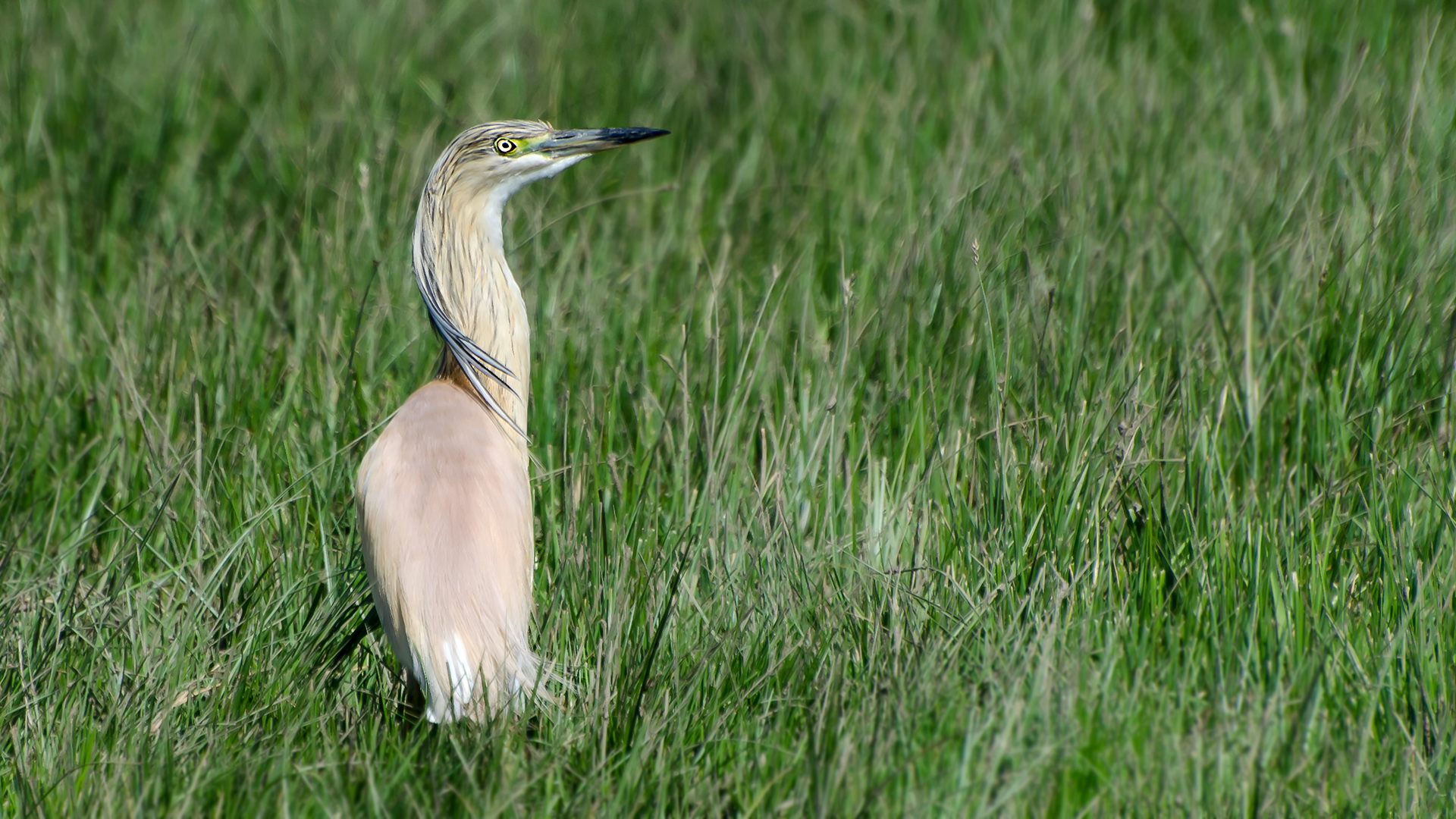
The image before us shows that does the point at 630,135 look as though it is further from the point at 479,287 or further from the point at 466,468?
the point at 466,468

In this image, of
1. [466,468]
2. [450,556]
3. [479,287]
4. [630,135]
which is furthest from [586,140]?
[450,556]

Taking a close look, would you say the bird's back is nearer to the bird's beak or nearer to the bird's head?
the bird's head

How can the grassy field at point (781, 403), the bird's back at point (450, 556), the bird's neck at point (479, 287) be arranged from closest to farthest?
the grassy field at point (781, 403) → the bird's back at point (450, 556) → the bird's neck at point (479, 287)

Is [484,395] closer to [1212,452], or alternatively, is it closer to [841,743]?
[841,743]

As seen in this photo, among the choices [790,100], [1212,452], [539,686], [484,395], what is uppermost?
[790,100]

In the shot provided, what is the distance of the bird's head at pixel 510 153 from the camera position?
9.69ft

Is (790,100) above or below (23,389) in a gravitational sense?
above

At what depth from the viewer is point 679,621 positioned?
2.71 m

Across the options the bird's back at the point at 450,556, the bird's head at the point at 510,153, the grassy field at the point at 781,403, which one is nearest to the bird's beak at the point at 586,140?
the bird's head at the point at 510,153

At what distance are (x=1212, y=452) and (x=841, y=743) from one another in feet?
3.96

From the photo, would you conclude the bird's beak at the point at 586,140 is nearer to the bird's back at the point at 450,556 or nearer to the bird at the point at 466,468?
the bird at the point at 466,468

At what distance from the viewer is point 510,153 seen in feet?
9.80

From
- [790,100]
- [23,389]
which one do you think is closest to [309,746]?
[23,389]

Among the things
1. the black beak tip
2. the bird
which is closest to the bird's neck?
the bird
